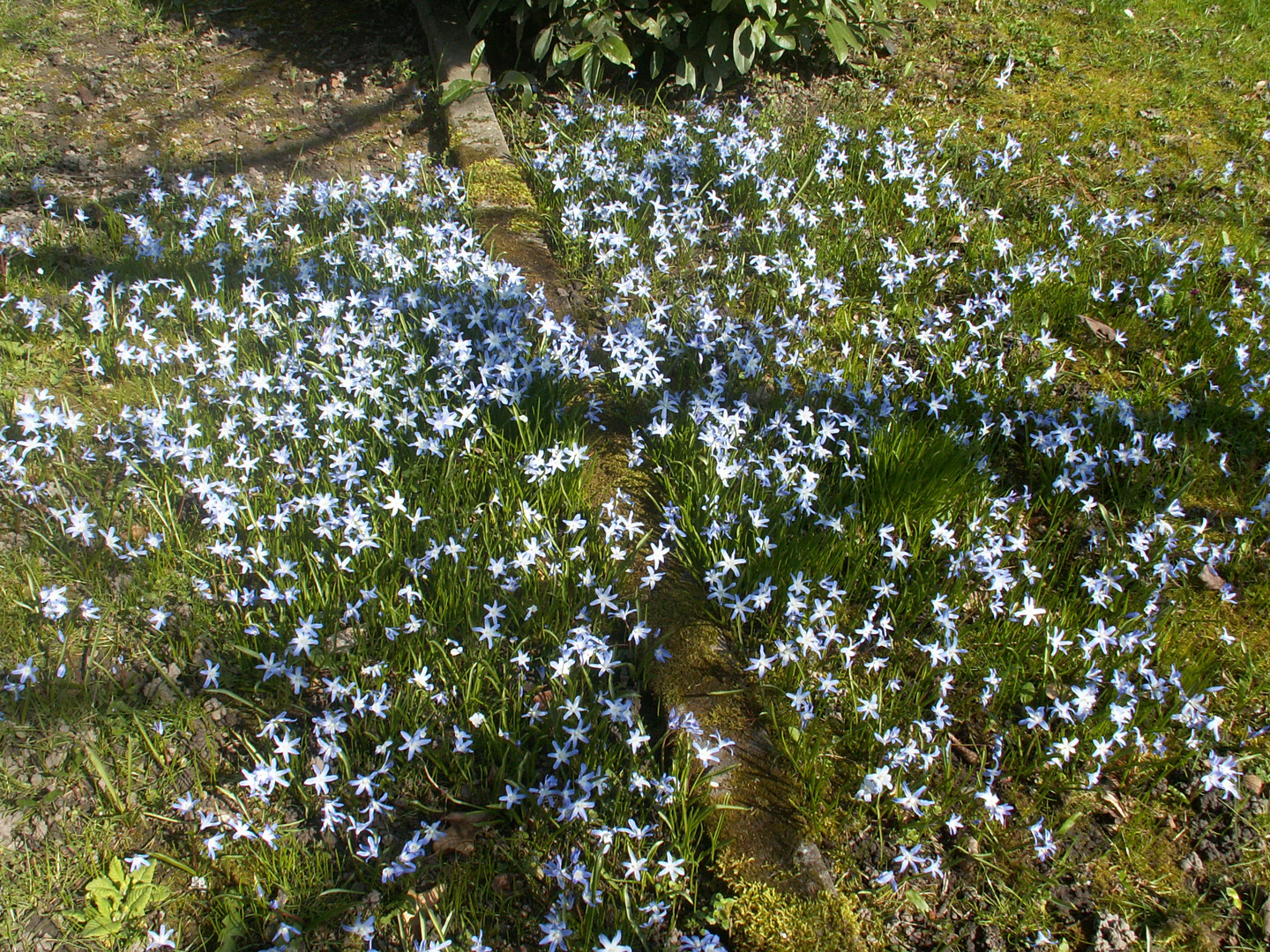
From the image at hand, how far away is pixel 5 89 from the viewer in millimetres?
5234

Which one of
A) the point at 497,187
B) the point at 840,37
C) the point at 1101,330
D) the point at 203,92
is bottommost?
the point at 1101,330

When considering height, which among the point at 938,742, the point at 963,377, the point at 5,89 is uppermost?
the point at 5,89

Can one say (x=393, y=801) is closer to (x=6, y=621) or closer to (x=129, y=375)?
(x=6, y=621)

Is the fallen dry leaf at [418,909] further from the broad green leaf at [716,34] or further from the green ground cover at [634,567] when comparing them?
the broad green leaf at [716,34]

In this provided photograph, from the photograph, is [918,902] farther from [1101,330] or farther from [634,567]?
[1101,330]

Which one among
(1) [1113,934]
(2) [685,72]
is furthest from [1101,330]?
(2) [685,72]

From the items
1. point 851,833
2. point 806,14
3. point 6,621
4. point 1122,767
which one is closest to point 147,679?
point 6,621

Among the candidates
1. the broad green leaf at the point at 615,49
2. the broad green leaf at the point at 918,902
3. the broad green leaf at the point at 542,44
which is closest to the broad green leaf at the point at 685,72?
the broad green leaf at the point at 615,49

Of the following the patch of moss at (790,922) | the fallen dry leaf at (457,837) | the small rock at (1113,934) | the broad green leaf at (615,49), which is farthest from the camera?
the broad green leaf at (615,49)

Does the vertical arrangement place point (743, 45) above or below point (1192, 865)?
above

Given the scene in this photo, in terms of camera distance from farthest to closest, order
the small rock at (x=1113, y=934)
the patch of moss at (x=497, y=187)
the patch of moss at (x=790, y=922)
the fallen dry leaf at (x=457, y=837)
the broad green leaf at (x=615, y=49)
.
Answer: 1. the broad green leaf at (x=615, y=49)
2. the patch of moss at (x=497, y=187)
3. the fallen dry leaf at (x=457, y=837)
4. the small rock at (x=1113, y=934)
5. the patch of moss at (x=790, y=922)

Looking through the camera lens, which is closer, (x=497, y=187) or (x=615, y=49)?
(x=497, y=187)

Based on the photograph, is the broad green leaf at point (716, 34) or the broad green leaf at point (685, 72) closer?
the broad green leaf at point (716, 34)

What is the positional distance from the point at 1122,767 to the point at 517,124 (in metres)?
4.53
